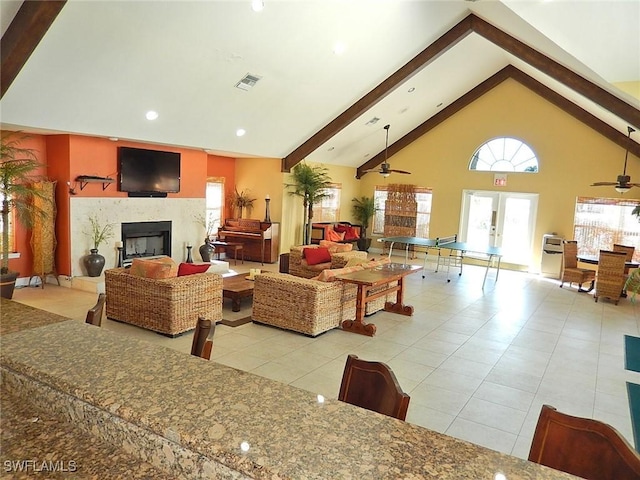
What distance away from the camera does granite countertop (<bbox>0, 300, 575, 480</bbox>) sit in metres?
1.05

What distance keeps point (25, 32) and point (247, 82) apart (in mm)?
3120

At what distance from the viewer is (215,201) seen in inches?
452

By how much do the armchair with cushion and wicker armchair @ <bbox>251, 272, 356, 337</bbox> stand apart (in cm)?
58

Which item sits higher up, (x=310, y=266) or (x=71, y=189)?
(x=71, y=189)

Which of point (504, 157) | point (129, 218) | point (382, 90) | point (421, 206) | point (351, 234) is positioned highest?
point (382, 90)

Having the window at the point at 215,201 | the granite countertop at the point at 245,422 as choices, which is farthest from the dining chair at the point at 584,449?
the window at the point at 215,201

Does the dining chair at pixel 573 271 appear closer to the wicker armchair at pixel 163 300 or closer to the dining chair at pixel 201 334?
the wicker armchair at pixel 163 300

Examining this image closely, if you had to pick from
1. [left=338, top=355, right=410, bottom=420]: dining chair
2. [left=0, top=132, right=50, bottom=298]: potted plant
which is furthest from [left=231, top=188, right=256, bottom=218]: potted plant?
[left=338, top=355, right=410, bottom=420]: dining chair

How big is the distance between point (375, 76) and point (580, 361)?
5.66 m

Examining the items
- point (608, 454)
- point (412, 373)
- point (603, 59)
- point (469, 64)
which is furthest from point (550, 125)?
point (608, 454)

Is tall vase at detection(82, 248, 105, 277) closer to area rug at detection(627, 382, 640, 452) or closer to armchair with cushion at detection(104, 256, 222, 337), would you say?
armchair with cushion at detection(104, 256, 222, 337)

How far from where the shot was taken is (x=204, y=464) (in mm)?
1099

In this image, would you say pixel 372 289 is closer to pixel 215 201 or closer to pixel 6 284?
pixel 6 284

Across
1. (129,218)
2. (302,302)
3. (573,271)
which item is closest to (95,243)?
(129,218)
